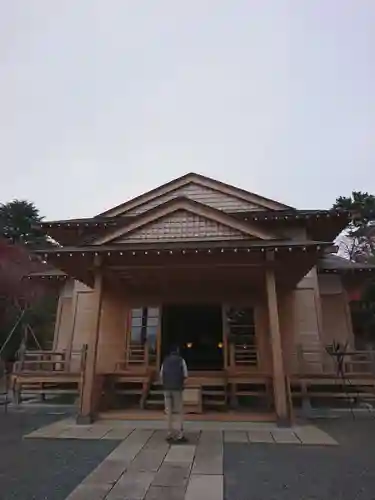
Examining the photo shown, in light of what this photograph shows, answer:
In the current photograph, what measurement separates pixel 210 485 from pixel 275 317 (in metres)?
3.67

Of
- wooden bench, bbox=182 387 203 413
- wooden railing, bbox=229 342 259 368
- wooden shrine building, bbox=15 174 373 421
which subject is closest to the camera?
wooden shrine building, bbox=15 174 373 421

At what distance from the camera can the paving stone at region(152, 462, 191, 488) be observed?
11.2ft

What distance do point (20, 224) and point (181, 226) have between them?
76.5ft

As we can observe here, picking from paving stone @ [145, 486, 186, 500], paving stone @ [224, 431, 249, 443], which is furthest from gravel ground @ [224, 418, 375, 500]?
paving stone @ [145, 486, 186, 500]

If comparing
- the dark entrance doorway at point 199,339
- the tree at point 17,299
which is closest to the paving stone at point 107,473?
the dark entrance doorway at point 199,339

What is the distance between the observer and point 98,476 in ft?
12.0

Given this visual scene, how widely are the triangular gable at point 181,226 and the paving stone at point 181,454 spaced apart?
13.7 ft

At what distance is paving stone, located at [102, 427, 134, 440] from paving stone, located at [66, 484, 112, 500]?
2.17 meters

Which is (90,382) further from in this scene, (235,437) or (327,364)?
(327,364)

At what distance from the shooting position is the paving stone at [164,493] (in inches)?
121

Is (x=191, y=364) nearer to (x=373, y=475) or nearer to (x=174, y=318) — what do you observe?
(x=174, y=318)

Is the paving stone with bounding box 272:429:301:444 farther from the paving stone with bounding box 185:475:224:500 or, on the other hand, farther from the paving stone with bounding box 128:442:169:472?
the paving stone with bounding box 185:475:224:500

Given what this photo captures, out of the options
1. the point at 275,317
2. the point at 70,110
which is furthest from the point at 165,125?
the point at 275,317

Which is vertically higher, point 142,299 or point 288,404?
point 142,299
